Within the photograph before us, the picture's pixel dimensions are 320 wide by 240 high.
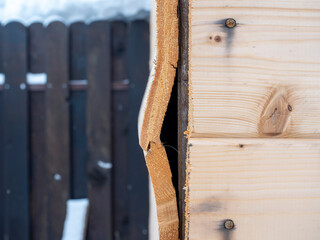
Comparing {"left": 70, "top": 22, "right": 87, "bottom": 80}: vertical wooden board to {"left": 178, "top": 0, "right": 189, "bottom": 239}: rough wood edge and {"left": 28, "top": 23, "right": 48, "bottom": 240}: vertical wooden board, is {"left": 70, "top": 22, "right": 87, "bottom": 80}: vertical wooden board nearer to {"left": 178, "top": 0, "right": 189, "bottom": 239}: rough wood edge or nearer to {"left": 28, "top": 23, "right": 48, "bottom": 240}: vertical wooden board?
{"left": 28, "top": 23, "right": 48, "bottom": 240}: vertical wooden board

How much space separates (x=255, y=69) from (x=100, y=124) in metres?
1.72

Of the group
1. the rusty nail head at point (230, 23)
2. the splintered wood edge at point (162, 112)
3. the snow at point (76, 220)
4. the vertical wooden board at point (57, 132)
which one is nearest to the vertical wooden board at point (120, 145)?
the snow at point (76, 220)

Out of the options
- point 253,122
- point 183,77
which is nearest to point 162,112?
point 183,77

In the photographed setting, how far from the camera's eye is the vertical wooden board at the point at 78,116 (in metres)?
2.28

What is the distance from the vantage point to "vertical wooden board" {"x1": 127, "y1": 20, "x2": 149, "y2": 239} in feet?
7.28

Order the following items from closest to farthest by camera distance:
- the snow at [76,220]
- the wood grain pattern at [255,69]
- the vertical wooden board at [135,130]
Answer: the wood grain pattern at [255,69], the snow at [76,220], the vertical wooden board at [135,130]

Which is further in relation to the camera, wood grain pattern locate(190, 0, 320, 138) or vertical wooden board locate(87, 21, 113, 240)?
vertical wooden board locate(87, 21, 113, 240)

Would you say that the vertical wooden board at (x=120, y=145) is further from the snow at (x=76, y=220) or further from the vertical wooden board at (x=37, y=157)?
the vertical wooden board at (x=37, y=157)

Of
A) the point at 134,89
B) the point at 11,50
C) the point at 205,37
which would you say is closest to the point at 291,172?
the point at 205,37

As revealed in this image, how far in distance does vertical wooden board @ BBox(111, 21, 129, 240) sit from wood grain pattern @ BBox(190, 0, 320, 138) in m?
1.62

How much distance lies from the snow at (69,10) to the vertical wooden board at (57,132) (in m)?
0.31

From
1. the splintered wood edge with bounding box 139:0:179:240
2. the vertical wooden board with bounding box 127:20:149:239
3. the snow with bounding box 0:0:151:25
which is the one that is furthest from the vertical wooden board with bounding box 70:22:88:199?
the splintered wood edge with bounding box 139:0:179:240

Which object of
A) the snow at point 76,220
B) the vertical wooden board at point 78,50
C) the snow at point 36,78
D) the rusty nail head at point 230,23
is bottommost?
the snow at point 76,220

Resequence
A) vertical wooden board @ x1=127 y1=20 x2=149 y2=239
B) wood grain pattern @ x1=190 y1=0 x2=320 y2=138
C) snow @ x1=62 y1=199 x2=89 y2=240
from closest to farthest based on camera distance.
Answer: wood grain pattern @ x1=190 y1=0 x2=320 y2=138 → snow @ x1=62 y1=199 x2=89 y2=240 → vertical wooden board @ x1=127 y1=20 x2=149 y2=239
